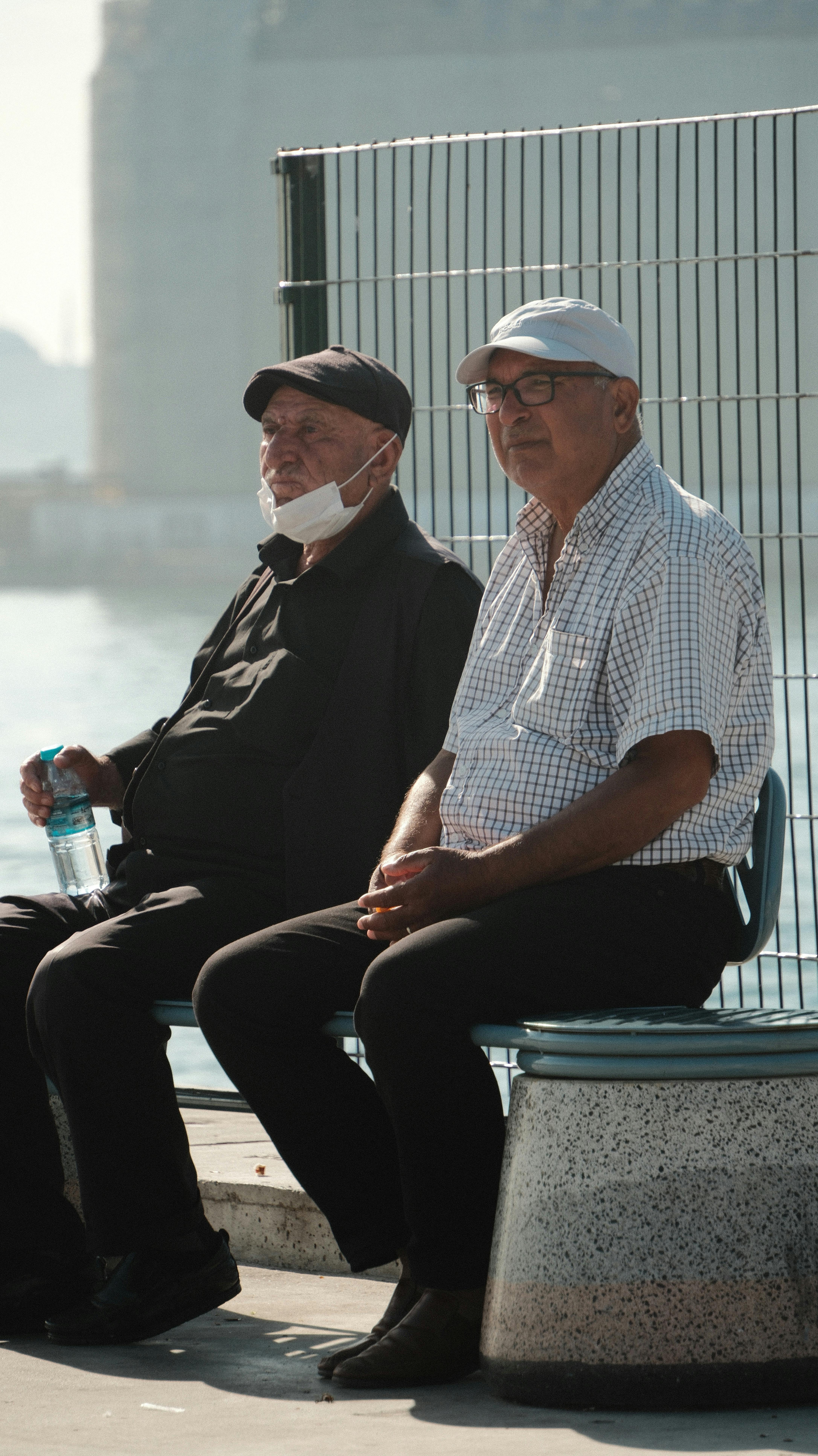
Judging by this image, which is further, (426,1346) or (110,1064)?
(110,1064)

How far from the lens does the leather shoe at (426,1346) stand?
2451 mm

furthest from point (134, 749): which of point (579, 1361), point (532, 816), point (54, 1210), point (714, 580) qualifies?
point (579, 1361)

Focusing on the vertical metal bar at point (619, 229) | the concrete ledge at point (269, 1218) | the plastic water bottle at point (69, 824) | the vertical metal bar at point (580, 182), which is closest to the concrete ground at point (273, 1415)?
the concrete ledge at point (269, 1218)

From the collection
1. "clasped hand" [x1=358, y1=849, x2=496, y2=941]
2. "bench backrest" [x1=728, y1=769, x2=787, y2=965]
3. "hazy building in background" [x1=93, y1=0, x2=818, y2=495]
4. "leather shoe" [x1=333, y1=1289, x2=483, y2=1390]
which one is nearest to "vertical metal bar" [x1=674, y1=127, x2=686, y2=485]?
"bench backrest" [x1=728, y1=769, x2=787, y2=965]

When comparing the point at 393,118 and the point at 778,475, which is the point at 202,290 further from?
the point at 778,475

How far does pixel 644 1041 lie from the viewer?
2.30 m

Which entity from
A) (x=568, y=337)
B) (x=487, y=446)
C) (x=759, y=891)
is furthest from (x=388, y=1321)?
(x=487, y=446)

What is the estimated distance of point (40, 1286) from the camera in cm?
289

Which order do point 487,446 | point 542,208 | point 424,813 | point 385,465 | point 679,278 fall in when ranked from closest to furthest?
point 424,813 < point 385,465 < point 487,446 < point 679,278 < point 542,208

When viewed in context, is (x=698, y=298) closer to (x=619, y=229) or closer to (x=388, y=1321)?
(x=619, y=229)

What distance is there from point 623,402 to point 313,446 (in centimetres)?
71

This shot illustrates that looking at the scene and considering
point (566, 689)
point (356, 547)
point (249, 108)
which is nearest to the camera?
point (566, 689)

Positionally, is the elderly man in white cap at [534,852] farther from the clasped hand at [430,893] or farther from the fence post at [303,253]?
the fence post at [303,253]

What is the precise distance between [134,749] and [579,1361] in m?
1.54
